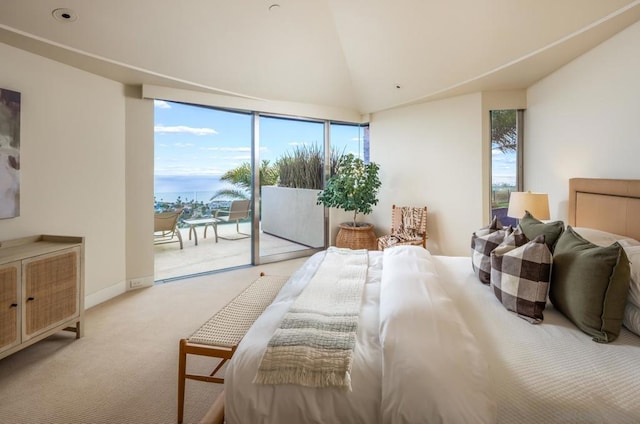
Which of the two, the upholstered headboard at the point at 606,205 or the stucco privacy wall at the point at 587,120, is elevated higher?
the stucco privacy wall at the point at 587,120

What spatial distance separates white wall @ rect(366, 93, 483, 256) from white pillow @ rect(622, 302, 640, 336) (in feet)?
8.56

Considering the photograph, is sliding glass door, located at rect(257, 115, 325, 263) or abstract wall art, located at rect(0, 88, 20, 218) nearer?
abstract wall art, located at rect(0, 88, 20, 218)

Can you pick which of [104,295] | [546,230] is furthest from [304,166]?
[546,230]

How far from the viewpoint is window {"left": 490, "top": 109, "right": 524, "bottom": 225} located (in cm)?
380

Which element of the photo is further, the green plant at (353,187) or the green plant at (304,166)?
the green plant at (304,166)

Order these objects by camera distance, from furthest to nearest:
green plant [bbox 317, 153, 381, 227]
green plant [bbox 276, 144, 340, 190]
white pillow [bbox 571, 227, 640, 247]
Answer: green plant [bbox 276, 144, 340, 190] < green plant [bbox 317, 153, 381, 227] < white pillow [bbox 571, 227, 640, 247]

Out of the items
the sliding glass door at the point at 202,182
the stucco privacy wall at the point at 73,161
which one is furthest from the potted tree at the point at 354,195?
the stucco privacy wall at the point at 73,161

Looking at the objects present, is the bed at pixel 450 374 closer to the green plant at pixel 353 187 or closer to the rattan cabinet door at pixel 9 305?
the rattan cabinet door at pixel 9 305

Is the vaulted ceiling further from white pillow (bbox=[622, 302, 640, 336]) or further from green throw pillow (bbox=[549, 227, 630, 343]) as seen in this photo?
white pillow (bbox=[622, 302, 640, 336])

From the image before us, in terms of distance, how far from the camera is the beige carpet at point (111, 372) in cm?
171

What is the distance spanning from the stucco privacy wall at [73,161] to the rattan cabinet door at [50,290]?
596 mm

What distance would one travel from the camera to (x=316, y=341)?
123 cm

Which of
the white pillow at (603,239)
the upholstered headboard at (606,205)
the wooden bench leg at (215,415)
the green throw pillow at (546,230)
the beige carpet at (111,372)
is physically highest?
the upholstered headboard at (606,205)

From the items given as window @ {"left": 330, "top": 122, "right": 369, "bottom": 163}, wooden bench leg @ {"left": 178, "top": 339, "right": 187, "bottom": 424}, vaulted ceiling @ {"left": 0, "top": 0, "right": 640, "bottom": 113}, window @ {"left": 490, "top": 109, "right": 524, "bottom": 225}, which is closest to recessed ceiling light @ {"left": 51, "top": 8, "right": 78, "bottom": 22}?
vaulted ceiling @ {"left": 0, "top": 0, "right": 640, "bottom": 113}
